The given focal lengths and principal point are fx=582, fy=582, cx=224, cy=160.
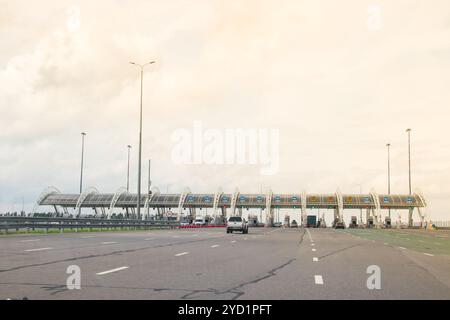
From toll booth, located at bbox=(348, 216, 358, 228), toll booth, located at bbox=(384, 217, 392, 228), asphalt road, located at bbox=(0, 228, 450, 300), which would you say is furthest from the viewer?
toll booth, located at bbox=(348, 216, 358, 228)

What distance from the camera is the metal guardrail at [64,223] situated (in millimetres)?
34500

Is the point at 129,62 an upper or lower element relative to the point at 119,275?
upper

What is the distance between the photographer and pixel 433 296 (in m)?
10.4

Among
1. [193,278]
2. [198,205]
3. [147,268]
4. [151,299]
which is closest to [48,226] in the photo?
[147,268]

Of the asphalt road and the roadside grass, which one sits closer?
the asphalt road

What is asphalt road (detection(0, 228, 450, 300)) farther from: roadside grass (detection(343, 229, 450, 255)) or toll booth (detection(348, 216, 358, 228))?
toll booth (detection(348, 216, 358, 228))

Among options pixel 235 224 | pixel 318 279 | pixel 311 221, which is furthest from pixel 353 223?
pixel 318 279

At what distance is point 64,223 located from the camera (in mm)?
41312

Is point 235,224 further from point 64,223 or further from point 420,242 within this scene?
point 420,242

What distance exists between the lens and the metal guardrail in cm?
3450

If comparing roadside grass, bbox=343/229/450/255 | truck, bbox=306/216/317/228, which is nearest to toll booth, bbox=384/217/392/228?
truck, bbox=306/216/317/228

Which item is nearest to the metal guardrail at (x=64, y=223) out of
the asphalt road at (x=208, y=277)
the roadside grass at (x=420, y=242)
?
the asphalt road at (x=208, y=277)
